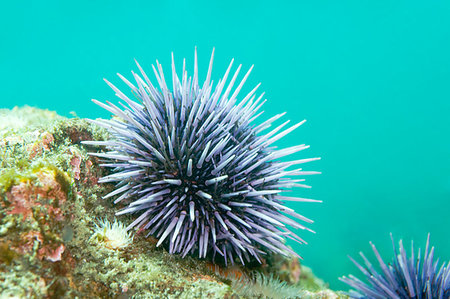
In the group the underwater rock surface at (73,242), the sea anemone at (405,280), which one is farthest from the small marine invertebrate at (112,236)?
the sea anemone at (405,280)

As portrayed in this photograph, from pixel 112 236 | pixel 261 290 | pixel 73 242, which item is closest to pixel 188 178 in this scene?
pixel 112 236

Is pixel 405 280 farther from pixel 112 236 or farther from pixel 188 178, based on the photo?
pixel 112 236

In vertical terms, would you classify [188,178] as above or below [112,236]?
above

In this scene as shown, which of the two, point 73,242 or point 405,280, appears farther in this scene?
point 405,280

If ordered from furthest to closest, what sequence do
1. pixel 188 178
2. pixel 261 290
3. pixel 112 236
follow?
A: pixel 261 290 → pixel 188 178 → pixel 112 236

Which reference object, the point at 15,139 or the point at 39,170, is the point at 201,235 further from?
the point at 15,139

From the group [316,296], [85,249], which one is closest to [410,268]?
[316,296]

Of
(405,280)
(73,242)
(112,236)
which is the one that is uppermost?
(405,280)
